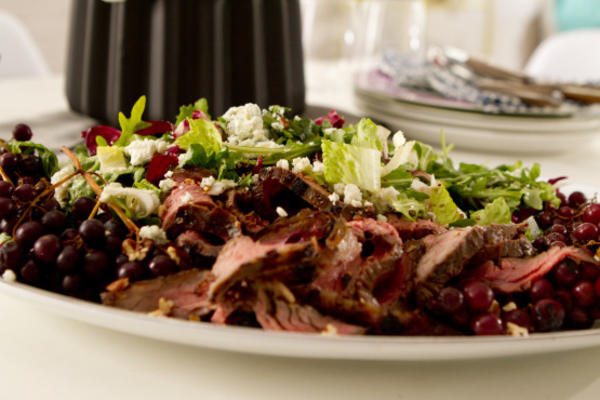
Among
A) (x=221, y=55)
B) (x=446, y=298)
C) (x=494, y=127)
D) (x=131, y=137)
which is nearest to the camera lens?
(x=446, y=298)

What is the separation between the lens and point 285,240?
74cm

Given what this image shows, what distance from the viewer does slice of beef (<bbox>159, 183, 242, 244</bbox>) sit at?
81 cm

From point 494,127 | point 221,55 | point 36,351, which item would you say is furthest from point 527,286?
point 494,127

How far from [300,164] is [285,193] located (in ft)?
0.16

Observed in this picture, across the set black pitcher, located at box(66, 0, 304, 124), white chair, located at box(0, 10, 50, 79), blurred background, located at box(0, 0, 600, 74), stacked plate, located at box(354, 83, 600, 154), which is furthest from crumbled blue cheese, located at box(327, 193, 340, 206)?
blurred background, located at box(0, 0, 600, 74)

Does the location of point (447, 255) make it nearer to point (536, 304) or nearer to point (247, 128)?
point (536, 304)

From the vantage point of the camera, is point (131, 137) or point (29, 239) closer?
point (29, 239)

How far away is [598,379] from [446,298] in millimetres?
210

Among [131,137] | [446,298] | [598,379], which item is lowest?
[598,379]

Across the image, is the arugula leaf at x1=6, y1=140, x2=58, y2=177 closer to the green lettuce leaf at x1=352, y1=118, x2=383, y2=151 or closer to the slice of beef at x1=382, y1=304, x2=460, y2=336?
the green lettuce leaf at x1=352, y1=118, x2=383, y2=151

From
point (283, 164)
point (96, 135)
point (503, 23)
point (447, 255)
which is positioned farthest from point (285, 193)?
point (503, 23)

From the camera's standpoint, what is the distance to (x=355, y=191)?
0.87 m

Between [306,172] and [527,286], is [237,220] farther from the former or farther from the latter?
[527,286]

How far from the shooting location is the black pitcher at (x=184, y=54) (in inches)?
62.6
